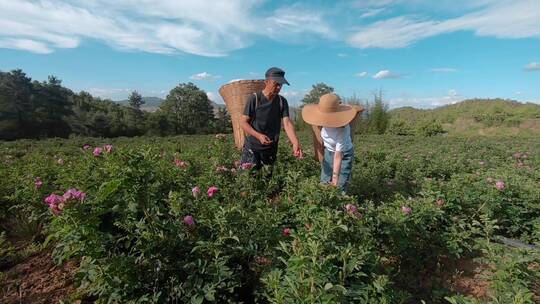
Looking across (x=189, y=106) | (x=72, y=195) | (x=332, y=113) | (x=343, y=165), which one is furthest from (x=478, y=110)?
(x=72, y=195)

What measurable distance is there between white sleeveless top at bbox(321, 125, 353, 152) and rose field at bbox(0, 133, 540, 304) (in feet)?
1.89

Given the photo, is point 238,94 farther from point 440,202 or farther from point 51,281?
point 51,281

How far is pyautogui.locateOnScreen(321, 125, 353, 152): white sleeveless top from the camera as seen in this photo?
3191mm

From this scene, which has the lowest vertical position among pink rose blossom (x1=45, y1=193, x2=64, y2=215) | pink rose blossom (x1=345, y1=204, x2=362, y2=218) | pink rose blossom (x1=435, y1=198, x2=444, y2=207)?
pink rose blossom (x1=435, y1=198, x2=444, y2=207)

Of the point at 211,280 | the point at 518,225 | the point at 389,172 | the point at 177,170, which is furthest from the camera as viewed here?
the point at 389,172

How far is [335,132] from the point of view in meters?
3.22

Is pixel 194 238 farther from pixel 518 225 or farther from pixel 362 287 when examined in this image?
pixel 518 225

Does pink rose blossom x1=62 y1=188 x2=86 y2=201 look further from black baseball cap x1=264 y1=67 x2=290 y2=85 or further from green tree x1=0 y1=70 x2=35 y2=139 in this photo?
green tree x1=0 y1=70 x2=35 y2=139

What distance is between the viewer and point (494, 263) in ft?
6.73

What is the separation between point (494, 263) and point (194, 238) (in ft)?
5.77

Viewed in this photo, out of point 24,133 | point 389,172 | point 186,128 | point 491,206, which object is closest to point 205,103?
point 186,128

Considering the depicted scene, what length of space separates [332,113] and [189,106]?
35.4m

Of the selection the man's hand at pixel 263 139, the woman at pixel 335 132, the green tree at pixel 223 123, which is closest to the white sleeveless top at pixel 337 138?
the woman at pixel 335 132

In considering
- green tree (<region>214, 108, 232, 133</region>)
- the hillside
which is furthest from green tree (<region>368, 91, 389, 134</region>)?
green tree (<region>214, 108, 232, 133</region>)
